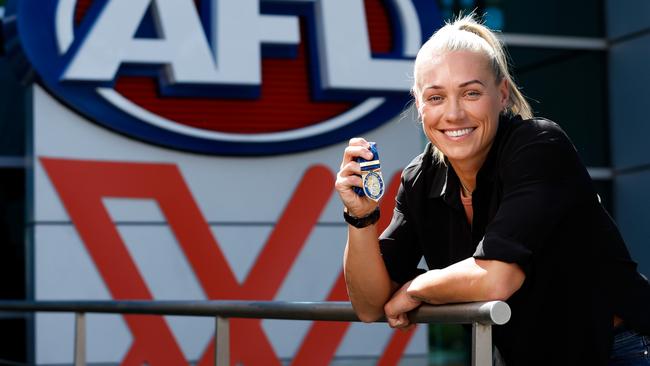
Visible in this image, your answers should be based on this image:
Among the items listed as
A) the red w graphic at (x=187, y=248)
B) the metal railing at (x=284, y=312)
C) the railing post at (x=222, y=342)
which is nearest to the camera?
the metal railing at (x=284, y=312)

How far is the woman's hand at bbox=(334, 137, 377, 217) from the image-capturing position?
7.98ft

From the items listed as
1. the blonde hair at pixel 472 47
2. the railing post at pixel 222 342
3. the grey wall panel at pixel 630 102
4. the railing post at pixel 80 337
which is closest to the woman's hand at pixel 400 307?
the blonde hair at pixel 472 47

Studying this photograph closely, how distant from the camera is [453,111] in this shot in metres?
2.50

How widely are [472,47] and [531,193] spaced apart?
1.26 ft

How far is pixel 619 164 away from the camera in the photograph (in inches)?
403

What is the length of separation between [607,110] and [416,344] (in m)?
3.19

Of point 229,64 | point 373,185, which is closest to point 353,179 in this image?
point 373,185

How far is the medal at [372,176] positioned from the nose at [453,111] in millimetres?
197

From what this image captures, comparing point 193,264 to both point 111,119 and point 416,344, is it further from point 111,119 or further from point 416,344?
point 416,344

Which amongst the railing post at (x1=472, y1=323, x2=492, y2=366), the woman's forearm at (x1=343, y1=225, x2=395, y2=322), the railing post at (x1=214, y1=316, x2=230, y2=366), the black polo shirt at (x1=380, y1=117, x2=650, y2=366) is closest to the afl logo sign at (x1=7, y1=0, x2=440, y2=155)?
the railing post at (x1=214, y1=316, x2=230, y2=366)

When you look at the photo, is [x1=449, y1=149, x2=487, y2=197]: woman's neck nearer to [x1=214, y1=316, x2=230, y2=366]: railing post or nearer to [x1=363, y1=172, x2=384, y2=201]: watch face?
[x1=363, y1=172, x2=384, y2=201]: watch face

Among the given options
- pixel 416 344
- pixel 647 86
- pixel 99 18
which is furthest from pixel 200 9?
pixel 647 86

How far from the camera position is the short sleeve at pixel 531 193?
230cm

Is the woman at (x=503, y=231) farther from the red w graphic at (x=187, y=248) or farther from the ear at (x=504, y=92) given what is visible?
the red w graphic at (x=187, y=248)
